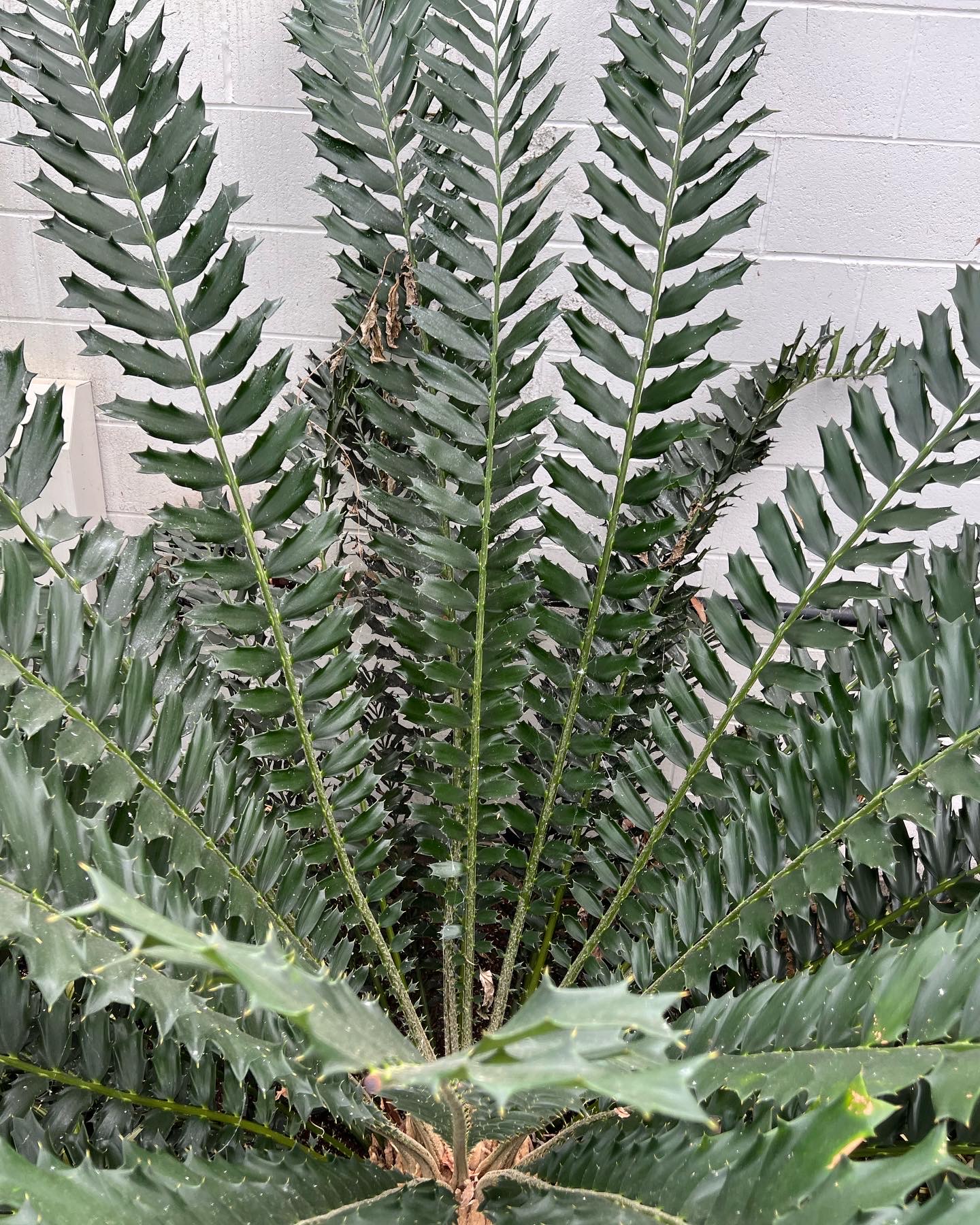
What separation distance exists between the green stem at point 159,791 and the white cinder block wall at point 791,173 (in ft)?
2.46

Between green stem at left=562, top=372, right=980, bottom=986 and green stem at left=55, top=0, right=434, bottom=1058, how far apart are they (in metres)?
0.17

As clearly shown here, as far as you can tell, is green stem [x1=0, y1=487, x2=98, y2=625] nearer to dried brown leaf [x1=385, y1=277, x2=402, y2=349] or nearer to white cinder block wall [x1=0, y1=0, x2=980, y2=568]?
dried brown leaf [x1=385, y1=277, x2=402, y2=349]

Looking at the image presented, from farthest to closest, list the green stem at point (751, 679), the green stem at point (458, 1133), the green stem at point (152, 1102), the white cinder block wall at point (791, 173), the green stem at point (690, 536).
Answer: the white cinder block wall at point (791, 173) < the green stem at point (690, 536) < the green stem at point (751, 679) < the green stem at point (152, 1102) < the green stem at point (458, 1133)

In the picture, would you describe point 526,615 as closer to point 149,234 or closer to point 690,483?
point 690,483

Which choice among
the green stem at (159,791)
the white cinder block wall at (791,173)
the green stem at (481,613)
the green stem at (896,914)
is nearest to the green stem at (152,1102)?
the green stem at (159,791)

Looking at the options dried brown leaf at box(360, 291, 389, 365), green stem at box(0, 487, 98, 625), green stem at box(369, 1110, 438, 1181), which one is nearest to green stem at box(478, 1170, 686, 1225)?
green stem at box(369, 1110, 438, 1181)

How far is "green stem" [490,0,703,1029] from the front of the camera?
2.45 ft

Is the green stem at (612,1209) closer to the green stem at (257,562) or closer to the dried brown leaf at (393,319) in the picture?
the green stem at (257,562)

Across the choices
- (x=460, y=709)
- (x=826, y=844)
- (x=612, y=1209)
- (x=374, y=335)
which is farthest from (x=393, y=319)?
(x=612, y=1209)

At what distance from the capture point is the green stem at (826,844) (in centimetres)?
60

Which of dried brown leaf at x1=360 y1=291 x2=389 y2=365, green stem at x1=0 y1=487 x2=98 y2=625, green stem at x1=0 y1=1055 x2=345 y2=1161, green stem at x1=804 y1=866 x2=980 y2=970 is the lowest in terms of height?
green stem at x1=0 y1=1055 x2=345 y2=1161

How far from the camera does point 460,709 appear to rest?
829 mm

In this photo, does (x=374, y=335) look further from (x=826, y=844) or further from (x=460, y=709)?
(x=826, y=844)

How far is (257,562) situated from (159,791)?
0.19m
